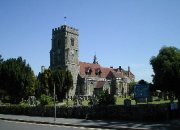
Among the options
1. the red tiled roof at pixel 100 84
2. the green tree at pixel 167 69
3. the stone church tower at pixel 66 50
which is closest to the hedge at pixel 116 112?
the green tree at pixel 167 69

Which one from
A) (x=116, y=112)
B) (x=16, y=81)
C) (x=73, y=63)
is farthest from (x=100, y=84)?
(x=116, y=112)

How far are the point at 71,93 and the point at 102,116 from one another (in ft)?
175

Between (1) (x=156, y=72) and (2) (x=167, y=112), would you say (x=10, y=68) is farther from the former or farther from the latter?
(2) (x=167, y=112)

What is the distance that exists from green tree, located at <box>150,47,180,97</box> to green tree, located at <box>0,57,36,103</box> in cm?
2500

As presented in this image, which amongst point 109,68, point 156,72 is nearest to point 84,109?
point 156,72

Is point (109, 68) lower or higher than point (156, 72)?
higher

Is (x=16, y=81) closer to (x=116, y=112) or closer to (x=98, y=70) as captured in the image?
(x=116, y=112)

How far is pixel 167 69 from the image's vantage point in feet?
88.1

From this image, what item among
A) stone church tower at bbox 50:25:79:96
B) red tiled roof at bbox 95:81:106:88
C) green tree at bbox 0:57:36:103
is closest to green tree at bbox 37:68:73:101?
green tree at bbox 0:57:36:103

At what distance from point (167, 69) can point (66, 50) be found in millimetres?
53418

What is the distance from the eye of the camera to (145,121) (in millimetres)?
21797

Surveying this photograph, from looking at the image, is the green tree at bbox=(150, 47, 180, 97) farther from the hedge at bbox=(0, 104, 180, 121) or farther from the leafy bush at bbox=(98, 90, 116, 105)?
the leafy bush at bbox=(98, 90, 116, 105)

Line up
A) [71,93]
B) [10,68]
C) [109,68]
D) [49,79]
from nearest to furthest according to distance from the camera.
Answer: [10,68], [49,79], [71,93], [109,68]

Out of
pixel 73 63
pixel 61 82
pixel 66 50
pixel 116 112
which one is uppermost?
pixel 66 50
